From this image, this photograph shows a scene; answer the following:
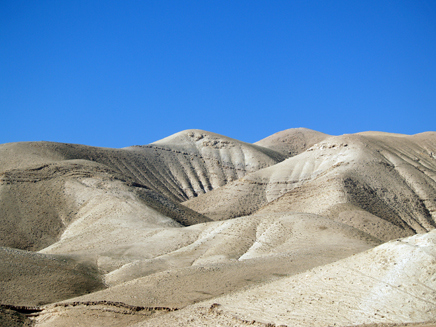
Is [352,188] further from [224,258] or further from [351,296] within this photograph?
[351,296]

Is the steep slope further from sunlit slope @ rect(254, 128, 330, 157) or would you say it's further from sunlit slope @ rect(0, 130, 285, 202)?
sunlit slope @ rect(254, 128, 330, 157)

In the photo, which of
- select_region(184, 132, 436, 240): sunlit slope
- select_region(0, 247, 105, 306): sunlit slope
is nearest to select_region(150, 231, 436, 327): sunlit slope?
select_region(0, 247, 105, 306): sunlit slope

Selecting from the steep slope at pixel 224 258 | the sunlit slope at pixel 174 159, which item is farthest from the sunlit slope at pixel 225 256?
the sunlit slope at pixel 174 159

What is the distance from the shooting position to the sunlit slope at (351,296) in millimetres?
14531

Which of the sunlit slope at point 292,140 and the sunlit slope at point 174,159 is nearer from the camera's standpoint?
the sunlit slope at point 174,159

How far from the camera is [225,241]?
32.3m

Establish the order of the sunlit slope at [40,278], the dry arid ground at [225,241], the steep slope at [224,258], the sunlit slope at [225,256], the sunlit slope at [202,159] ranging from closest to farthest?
the dry arid ground at [225,241], the steep slope at [224,258], the sunlit slope at [225,256], the sunlit slope at [40,278], the sunlit slope at [202,159]

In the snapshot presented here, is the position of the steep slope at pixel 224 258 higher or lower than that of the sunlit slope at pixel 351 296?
higher

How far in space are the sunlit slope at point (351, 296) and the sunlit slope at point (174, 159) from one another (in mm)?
40881

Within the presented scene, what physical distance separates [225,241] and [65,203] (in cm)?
1990

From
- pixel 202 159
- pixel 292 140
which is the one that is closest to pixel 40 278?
pixel 202 159

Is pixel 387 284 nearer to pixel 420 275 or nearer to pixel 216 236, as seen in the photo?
pixel 420 275

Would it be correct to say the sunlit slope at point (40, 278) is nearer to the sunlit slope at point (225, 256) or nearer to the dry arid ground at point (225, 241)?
the dry arid ground at point (225, 241)

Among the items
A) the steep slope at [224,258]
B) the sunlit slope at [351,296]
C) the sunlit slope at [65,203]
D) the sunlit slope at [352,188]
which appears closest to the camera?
the sunlit slope at [351,296]
